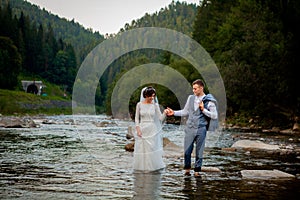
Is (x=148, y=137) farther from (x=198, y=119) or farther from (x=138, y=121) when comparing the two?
(x=198, y=119)

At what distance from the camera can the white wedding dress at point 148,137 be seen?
49.7ft

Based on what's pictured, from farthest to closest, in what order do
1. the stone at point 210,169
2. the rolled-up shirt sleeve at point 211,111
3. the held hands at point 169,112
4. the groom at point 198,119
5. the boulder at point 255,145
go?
1. the boulder at point 255,145
2. the stone at point 210,169
3. the held hands at point 169,112
4. the groom at point 198,119
5. the rolled-up shirt sleeve at point 211,111

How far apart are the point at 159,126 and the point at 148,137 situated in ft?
2.08

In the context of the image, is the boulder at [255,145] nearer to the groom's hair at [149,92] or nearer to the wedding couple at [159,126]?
the wedding couple at [159,126]

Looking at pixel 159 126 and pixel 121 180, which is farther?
pixel 159 126

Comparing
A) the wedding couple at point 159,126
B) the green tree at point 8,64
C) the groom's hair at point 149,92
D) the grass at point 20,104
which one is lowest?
the wedding couple at point 159,126

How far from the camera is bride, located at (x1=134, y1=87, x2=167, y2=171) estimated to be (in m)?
15.1

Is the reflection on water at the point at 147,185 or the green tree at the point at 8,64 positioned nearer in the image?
the reflection on water at the point at 147,185

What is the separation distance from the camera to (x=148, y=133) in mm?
15516

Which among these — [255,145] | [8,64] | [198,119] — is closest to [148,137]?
[198,119]

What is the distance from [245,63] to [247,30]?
6472mm

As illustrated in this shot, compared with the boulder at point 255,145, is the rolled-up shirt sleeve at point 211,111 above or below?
above

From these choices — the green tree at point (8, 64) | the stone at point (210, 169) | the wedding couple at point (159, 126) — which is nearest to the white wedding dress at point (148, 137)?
the wedding couple at point (159, 126)

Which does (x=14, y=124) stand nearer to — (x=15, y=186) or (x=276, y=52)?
(x=276, y=52)
